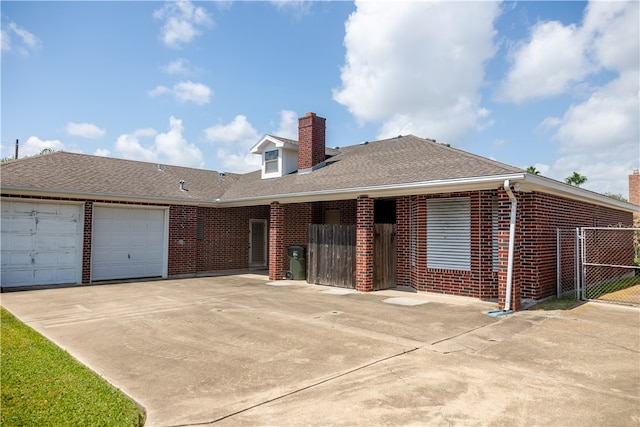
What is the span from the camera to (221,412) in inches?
156

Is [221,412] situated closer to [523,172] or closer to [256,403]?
[256,403]

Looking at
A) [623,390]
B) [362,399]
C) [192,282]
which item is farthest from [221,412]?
[192,282]

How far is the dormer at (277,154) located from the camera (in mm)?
17125

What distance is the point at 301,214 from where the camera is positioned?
1650 centimetres

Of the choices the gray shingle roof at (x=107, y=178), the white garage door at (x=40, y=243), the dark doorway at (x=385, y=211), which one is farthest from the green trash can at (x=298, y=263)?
the white garage door at (x=40, y=243)

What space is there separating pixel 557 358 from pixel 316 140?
1226cm

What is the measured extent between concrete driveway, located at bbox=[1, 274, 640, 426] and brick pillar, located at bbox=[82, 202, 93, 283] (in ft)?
11.2

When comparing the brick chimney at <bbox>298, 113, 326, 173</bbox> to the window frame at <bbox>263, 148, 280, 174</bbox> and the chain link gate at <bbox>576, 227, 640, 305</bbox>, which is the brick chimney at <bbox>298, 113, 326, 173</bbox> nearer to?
the window frame at <bbox>263, 148, 280, 174</bbox>

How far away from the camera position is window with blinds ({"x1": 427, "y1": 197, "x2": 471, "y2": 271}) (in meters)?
10.6

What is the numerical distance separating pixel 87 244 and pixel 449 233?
37.9 feet

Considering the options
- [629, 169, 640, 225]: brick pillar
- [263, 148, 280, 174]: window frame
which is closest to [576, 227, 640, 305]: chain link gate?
[629, 169, 640, 225]: brick pillar

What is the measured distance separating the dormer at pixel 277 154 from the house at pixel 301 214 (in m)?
0.06

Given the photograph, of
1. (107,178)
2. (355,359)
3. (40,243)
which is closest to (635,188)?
(355,359)

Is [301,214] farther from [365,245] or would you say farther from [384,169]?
[365,245]
